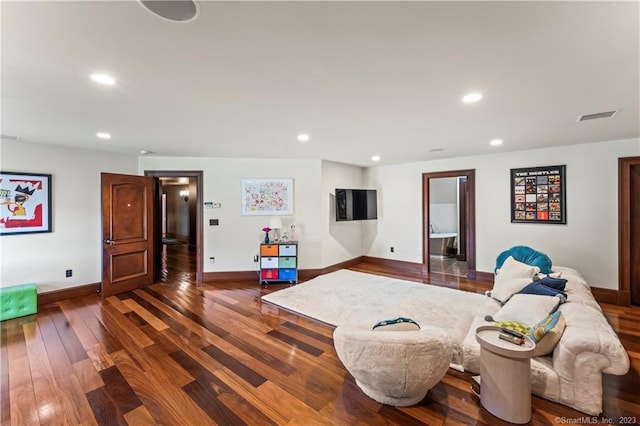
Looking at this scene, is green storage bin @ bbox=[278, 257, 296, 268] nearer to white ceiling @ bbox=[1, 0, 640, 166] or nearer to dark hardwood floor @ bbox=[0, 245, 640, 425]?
dark hardwood floor @ bbox=[0, 245, 640, 425]

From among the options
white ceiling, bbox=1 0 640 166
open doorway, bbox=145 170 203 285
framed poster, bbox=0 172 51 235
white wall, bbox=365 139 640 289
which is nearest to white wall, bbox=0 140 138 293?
framed poster, bbox=0 172 51 235

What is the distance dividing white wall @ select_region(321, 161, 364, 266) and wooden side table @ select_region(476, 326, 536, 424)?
3927 millimetres

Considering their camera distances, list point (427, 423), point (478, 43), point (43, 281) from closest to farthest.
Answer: point (478, 43)
point (427, 423)
point (43, 281)

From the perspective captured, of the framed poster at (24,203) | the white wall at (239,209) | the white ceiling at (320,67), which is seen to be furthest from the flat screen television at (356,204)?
the framed poster at (24,203)

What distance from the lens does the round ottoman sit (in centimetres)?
186

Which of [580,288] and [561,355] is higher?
[580,288]

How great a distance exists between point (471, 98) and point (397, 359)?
7.38ft

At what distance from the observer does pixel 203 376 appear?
2.35 metres

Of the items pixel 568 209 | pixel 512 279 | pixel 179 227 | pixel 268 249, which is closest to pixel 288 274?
pixel 268 249

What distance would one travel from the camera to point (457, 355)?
2547 millimetres

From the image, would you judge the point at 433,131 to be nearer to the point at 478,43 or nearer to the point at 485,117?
the point at 485,117

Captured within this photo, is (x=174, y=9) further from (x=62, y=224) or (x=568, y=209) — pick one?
(x=568, y=209)

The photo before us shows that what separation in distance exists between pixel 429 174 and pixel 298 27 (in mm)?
5121

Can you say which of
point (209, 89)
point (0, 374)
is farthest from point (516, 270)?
point (0, 374)
